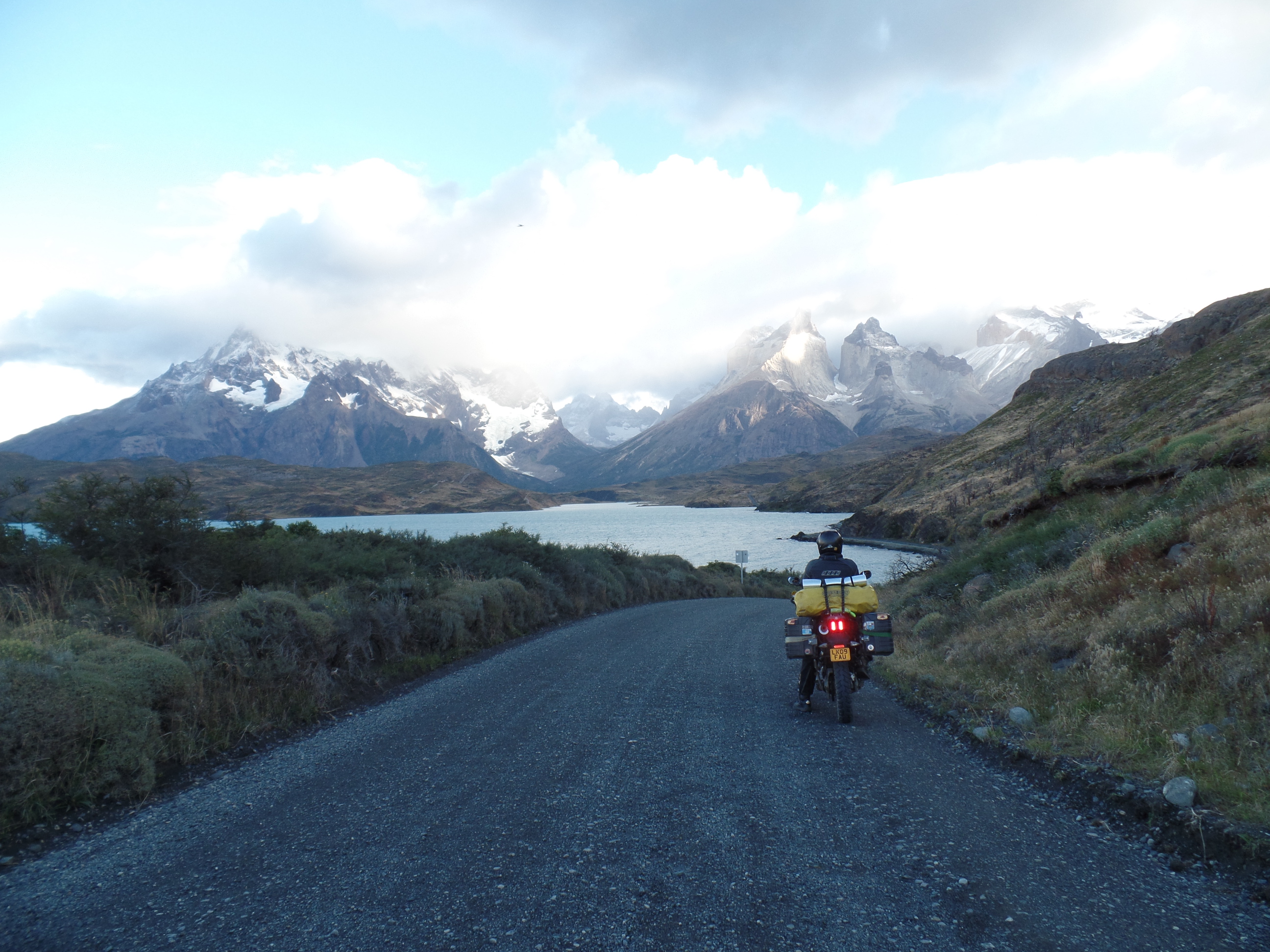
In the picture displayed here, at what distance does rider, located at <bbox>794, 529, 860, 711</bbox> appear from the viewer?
7852 mm

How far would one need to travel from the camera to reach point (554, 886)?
12.3ft

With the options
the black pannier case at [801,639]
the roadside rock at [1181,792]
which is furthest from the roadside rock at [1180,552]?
the roadside rock at [1181,792]

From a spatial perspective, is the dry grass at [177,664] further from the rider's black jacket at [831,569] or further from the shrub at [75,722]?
the rider's black jacket at [831,569]

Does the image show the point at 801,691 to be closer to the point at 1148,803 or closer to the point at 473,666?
the point at 1148,803

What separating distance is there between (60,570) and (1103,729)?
42.9 feet

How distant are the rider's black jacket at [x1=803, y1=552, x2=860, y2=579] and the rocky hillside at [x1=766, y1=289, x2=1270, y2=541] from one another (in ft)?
26.8

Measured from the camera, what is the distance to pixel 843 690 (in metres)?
7.32

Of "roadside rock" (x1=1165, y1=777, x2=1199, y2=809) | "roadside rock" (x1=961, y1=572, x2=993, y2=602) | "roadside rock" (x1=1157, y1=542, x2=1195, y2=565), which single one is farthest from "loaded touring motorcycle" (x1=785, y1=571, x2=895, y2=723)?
"roadside rock" (x1=961, y1=572, x2=993, y2=602)

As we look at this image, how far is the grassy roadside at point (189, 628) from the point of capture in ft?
17.0

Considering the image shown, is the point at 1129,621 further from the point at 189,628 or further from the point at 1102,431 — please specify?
the point at 1102,431

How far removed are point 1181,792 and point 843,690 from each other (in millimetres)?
3254

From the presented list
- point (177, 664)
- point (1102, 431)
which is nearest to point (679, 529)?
point (1102, 431)

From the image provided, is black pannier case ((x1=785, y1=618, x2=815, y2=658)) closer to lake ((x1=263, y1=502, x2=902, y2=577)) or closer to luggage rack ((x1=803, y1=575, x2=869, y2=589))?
luggage rack ((x1=803, y1=575, x2=869, y2=589))

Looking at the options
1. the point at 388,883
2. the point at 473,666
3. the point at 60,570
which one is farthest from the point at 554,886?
the point at 60,570
